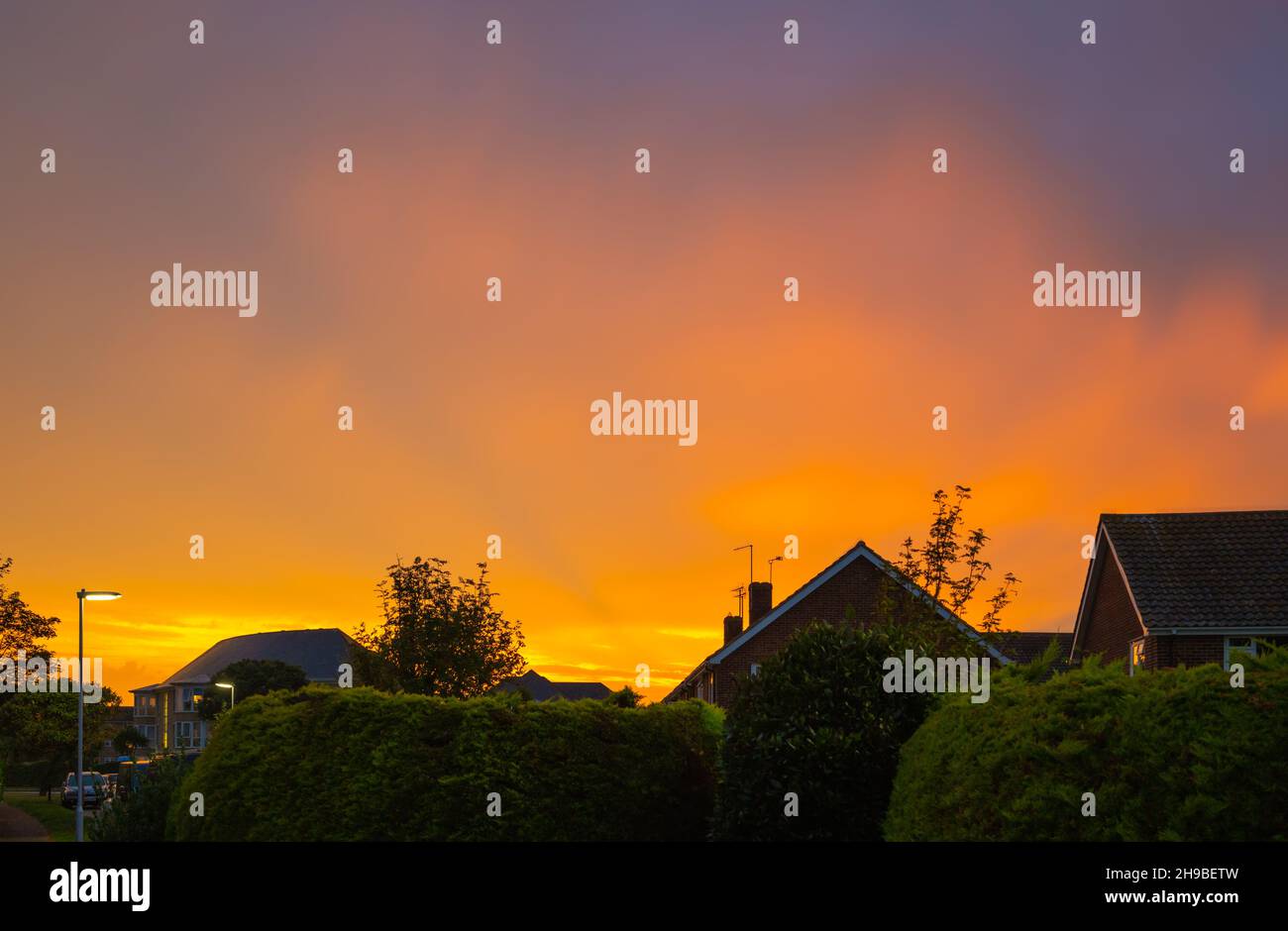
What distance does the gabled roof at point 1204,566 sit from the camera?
109 ft

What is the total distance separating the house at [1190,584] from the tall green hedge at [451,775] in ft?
68.7

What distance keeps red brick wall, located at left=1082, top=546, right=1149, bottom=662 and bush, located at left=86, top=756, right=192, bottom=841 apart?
82.7 feet

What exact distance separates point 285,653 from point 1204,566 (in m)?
127

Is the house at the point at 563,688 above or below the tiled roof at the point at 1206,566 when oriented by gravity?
below

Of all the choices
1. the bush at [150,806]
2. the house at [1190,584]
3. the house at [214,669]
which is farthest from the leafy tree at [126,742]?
the bush at [150,806]

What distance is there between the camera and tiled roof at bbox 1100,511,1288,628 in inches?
1315

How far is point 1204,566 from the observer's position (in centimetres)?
3522

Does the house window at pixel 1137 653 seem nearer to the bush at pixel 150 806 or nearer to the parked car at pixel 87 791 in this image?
the bush at pixel 150 806

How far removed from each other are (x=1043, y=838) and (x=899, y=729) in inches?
138

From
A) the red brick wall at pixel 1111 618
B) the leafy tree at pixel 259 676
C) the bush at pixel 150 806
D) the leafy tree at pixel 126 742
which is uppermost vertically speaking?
the red brick wall at pixel 1111 618

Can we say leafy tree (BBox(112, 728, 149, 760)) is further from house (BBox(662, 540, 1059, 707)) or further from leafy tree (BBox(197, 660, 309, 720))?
house (BBox(662, 540, 1059, 707))

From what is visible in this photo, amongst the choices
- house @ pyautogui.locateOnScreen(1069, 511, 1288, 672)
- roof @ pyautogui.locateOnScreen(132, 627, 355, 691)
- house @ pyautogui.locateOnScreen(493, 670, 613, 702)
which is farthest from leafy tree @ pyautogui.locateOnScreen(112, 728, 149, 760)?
house @ pyautogui.locateOnScreen(1069, 511, 1288, 672)
